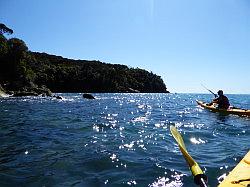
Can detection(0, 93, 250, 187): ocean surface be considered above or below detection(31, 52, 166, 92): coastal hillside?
below

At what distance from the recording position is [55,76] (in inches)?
4446

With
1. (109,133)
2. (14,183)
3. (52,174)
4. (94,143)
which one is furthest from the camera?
(109,133)

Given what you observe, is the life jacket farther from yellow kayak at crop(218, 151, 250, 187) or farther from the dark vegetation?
the dark vegetation

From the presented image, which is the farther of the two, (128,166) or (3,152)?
(3,152)

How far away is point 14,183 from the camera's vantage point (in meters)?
6.98

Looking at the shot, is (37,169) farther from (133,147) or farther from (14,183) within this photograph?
(133,147)

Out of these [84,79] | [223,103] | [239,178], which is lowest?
[239,178]

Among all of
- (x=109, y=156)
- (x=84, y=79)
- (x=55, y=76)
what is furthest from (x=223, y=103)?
(x=84, y=79)

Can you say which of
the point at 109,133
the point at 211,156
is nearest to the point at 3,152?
the point at 109,133

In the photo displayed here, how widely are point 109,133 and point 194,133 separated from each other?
3.84m

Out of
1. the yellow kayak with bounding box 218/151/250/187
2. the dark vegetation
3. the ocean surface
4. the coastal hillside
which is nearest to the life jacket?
the ocean surface

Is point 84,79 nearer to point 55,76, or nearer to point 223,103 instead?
point 55,76

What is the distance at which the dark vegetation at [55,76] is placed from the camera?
6600 centimetres

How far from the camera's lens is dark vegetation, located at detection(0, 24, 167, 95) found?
217ft
